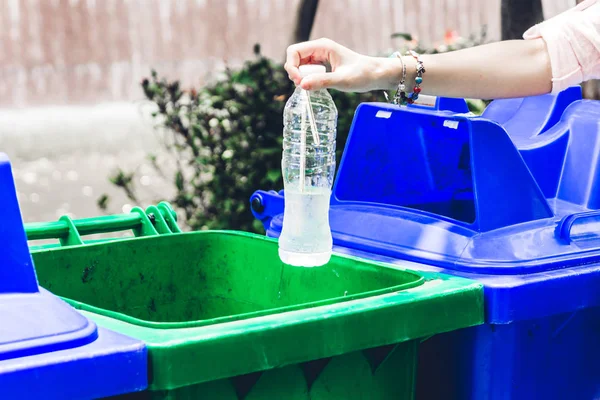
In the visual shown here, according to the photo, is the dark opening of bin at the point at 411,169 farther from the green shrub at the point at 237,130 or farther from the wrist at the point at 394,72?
the green shrub at the point at 237,130

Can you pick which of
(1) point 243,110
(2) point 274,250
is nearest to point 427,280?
(2) point 274,250

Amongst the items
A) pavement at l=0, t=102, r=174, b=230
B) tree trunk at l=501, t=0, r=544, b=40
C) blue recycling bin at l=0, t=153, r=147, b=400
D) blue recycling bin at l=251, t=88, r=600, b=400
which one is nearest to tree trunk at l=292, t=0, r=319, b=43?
tree trunk at l=501, t=0, r=544, b=40

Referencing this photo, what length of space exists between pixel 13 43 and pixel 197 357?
41.9 ft

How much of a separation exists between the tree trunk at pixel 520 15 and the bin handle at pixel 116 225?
2563mm

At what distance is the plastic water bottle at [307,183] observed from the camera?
7.39ft

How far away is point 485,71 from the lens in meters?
2.30

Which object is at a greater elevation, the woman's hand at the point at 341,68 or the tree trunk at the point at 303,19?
the tree trunk at the point at 303,19

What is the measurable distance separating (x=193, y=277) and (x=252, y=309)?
21 cm

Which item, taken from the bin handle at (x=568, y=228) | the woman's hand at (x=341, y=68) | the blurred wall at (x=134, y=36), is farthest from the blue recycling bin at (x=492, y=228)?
the blurred wall at (x=134, y=36)

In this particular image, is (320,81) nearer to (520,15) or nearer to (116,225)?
(116,225)

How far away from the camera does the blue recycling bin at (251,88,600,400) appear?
2.13 m

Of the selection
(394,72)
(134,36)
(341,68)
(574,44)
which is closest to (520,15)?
(574,44)

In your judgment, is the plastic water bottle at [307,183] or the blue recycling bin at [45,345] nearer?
the blue recycling bin at [45,345]

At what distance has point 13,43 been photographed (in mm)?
13523
